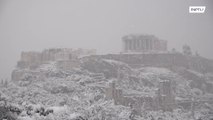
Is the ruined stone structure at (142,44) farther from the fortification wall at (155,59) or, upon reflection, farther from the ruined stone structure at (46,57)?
the ruined stone structure at (46,57)

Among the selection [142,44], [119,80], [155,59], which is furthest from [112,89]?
[142,44]

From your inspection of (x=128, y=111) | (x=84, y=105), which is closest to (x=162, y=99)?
(x=128, y=111)

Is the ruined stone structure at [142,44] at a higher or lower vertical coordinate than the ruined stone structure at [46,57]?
higher

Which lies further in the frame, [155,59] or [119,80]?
[155,59]

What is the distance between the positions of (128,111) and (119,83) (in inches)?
407

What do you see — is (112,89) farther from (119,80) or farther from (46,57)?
(46,57)

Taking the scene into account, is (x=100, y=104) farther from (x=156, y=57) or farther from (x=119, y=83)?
(x=156, y=57)

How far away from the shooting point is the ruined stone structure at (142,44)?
82375 mm

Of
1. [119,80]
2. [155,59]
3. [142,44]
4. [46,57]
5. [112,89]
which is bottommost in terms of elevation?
[112,89]

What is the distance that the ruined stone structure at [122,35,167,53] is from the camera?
270 ft

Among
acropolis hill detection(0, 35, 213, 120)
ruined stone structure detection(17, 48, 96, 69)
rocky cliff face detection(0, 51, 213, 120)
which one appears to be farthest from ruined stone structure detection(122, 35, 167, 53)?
ruined stone structure detection(17, 48, 96, 69)

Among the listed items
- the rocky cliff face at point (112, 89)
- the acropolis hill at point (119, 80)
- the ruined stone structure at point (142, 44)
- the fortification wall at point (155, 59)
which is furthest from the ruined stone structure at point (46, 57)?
the ruined stone structure at point (142, 44)

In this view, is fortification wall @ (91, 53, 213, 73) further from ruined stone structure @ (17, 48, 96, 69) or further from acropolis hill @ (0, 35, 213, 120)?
ruined stone structure @ (17, 48, 96, 69)

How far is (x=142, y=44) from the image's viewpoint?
271 feet
